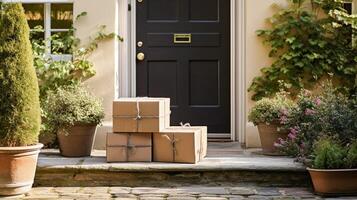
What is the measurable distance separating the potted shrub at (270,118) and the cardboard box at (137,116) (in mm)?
1052

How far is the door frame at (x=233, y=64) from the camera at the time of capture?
6930 mm

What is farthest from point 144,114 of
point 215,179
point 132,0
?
point 132,0

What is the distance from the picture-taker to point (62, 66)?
6.59 metres

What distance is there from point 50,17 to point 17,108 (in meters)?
2.10

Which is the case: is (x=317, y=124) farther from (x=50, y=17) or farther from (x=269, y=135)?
(x=50, y=17)

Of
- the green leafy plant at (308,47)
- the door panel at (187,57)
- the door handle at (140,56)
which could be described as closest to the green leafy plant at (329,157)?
the green leafy plant at (308,47)

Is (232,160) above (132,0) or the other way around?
the other way around

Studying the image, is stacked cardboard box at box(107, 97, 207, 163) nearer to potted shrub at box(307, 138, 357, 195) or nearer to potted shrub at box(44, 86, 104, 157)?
potted shrub at box(44, 86, 104, 157)

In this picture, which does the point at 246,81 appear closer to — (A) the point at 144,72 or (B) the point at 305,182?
(A) the point at 144,72

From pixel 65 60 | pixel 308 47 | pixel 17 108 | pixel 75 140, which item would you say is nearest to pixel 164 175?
pixel 75 140

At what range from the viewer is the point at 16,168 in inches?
200

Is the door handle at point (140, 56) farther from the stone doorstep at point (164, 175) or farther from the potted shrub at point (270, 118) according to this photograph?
the stone doorstep at point (164, 175)

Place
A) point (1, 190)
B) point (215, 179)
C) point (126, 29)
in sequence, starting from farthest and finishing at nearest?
point (126, 29) → point (215, 179) → point (1, 190)

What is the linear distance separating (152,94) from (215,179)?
1.90m
